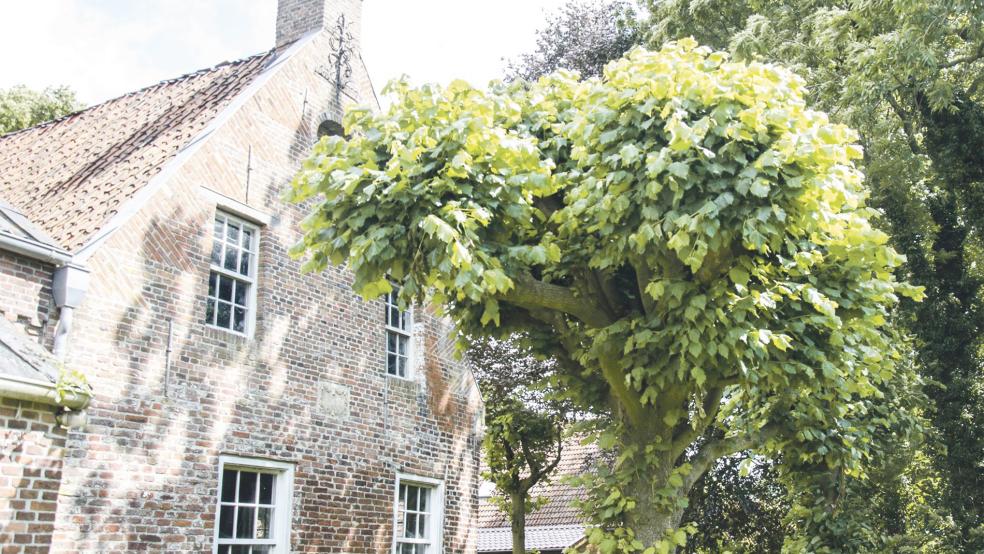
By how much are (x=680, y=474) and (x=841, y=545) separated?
4476 mm

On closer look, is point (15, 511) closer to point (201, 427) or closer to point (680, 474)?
point (201, 427)

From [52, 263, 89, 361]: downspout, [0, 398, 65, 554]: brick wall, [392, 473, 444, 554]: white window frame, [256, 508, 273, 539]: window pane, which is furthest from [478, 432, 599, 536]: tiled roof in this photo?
[0, 398, 65, 554]: brick wall

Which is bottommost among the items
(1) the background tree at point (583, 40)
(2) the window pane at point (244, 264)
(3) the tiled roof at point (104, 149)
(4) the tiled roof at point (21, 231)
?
(4) the tiled roof at point (21, 231)

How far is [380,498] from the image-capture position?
12.9 m

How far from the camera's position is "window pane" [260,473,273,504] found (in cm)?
1127

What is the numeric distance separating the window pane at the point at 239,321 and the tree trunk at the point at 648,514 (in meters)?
5.33

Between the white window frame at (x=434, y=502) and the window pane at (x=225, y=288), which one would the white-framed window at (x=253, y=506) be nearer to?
the window pane at (x=225, y=288)

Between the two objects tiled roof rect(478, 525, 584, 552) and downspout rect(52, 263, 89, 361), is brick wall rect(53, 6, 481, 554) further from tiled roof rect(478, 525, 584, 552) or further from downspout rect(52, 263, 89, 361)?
tiled roof rect(478, 525, 584, 552)

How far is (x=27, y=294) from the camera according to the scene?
865 centimetres

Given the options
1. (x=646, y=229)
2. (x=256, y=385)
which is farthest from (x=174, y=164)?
(x=646, y=229)

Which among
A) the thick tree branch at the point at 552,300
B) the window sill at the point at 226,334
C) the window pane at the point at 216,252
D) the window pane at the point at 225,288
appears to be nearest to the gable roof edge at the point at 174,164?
the window pane at the point at 216,252

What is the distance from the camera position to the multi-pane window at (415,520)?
43.9 feet

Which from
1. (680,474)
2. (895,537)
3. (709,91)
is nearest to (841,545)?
(895,537)

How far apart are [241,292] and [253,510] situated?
8.97ft
